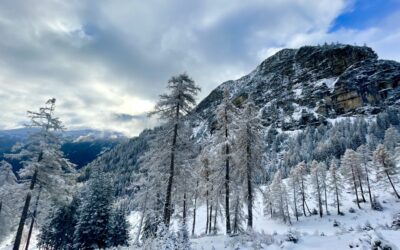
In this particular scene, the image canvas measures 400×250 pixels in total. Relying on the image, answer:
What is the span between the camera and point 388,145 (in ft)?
272

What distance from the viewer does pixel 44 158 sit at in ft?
66.6

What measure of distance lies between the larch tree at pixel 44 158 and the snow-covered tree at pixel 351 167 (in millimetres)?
50844

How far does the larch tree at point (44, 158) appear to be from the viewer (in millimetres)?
19812

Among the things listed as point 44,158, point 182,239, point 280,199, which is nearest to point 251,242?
point 182,239

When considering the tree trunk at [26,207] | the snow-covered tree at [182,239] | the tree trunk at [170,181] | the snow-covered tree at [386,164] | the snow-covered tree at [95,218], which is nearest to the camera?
the snow-covered tree at [182,239]

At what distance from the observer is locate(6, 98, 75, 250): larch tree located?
1981 cm

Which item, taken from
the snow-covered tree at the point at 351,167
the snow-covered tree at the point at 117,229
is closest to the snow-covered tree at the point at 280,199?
the snow-covered tree at the point at 351,167

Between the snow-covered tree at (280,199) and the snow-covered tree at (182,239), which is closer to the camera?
the snow-covered tree at (182,239)

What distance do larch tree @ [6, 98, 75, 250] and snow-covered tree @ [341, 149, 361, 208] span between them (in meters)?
50.8

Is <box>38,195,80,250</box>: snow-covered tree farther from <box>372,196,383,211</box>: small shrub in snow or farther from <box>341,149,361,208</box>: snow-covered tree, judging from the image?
<box>372,196,383,211</box>: small shrub in snow

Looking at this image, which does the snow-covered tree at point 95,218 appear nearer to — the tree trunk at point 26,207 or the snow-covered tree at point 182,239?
the tree trunk at point 26,207

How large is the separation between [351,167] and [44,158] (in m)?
53.9

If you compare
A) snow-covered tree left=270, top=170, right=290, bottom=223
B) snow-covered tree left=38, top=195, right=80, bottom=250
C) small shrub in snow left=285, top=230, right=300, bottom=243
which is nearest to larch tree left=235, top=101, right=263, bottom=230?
small shrub in snow left=285, top=230, right=300, bottom=243

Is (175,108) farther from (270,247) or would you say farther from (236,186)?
(270,247)
